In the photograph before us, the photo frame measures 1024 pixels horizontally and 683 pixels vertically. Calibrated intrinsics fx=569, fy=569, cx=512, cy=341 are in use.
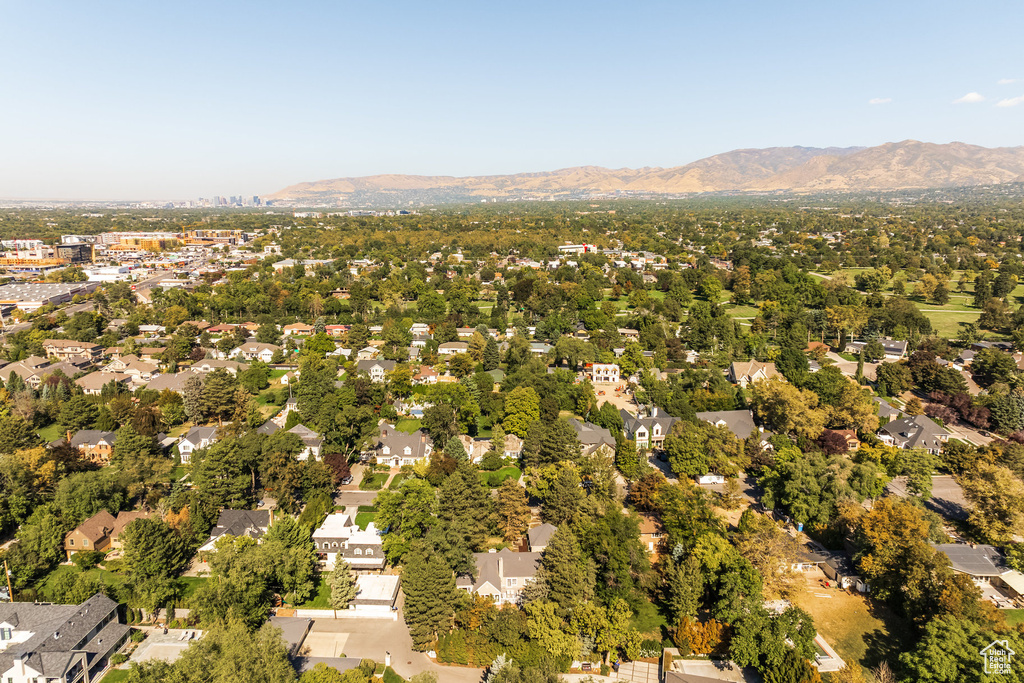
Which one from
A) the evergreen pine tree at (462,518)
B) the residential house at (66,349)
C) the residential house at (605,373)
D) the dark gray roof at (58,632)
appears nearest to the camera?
the dark gray roof at (58,632)

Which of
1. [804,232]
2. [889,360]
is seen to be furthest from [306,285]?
[804,232]

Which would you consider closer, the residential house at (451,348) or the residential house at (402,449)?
the residential house at (402,449)

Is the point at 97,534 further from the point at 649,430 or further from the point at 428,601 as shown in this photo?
the point at 649,430

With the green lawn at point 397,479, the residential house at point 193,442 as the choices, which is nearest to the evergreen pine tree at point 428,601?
the green lawn at point 397,479

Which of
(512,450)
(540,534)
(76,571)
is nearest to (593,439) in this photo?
(512,450)

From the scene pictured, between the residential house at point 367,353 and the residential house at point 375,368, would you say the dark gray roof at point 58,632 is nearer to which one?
the residential house at point 375,368

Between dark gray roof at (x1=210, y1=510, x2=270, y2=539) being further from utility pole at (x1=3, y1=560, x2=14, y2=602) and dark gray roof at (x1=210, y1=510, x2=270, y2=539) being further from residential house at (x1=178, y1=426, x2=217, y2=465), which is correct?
residential house at (x1=178, y1=426, x2=217, y2=465)

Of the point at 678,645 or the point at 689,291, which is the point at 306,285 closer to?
the point at 689,291

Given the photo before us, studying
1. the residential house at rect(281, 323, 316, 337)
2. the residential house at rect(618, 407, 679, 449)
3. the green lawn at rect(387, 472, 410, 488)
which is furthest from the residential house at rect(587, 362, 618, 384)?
the residential house at rect(281, 323, 316, 337)
